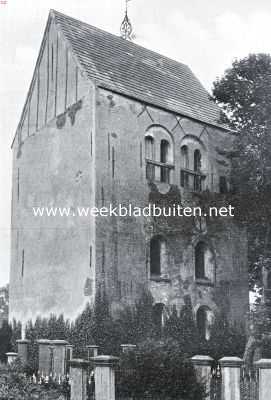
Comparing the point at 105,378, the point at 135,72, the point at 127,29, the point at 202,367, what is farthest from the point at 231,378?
the point at 127,29

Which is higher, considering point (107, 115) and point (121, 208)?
point (107, 115)

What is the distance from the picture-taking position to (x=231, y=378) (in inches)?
502

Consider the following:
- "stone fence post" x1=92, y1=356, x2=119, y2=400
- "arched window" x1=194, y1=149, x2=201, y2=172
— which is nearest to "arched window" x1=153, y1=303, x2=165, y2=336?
"arched window" x1=194, y1=149, x2=201, y2=172

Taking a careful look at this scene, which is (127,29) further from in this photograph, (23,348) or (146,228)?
(23,348)

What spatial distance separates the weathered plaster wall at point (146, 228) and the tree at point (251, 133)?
61.1 inches

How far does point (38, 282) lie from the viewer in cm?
2480

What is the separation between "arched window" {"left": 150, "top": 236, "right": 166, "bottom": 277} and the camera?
23953mm

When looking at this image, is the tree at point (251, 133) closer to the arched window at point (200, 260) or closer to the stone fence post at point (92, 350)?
the arched window at point (200, 260)

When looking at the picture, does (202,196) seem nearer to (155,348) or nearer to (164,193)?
(164,193)

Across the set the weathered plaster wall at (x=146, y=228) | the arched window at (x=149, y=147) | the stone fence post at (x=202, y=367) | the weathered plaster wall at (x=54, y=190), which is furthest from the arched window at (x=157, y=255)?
the stone fence post at (x=202, y=367)

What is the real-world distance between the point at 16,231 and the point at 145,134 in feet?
24.5

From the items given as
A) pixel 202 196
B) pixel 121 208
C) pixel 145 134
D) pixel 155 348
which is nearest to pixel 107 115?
pixel 145 134

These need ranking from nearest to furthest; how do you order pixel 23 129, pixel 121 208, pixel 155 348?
1. pixel 155 348
2. pixel 121 208
3. pixel 23 129

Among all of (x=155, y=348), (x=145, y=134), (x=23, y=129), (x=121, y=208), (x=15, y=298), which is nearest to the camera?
(x=155, y=348)
